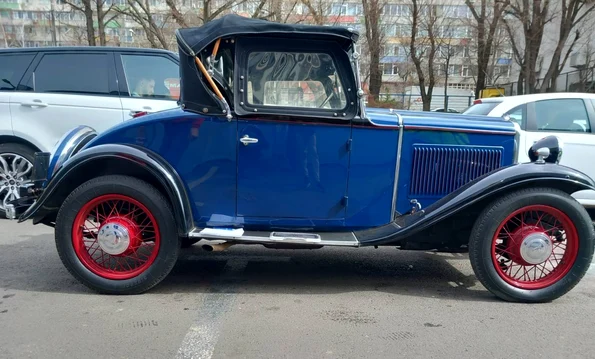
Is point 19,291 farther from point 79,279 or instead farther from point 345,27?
point 345,27

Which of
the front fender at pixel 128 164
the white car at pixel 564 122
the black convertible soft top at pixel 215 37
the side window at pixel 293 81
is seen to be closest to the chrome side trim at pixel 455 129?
the side window at pixel 293 81

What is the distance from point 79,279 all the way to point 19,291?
1.80 ft

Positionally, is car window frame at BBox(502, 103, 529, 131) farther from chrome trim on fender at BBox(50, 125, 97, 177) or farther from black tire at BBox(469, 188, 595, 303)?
chrome trim on fender at BBox(50, 125, 97, 177)

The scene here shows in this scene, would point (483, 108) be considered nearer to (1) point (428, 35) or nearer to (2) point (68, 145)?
(2) point (68, 145)

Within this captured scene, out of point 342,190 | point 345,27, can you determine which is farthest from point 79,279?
point 345,27

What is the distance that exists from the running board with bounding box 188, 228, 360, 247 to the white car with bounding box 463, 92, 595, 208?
11.2 feet

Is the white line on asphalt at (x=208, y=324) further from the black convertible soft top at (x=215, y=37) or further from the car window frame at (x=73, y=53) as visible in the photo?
the car window frame at (x=73, y=53)

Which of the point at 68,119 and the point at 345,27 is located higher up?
the point at 345,27

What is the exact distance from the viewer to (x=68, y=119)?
6125 mm

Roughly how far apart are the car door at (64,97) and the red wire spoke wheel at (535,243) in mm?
4966

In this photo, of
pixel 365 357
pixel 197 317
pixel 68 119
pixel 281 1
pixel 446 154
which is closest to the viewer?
pixel 365 357

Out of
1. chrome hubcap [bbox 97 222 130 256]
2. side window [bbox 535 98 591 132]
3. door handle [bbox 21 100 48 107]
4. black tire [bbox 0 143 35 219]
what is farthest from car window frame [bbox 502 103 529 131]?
black tire [bbox 0 143 35 219]

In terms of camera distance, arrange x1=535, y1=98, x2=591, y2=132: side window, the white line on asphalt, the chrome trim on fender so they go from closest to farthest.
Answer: the white line on asphalt, the chrome trim on fender, x1=535, y1=98, x2=591, y2=132: side window

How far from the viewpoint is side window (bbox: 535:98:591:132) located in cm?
593
